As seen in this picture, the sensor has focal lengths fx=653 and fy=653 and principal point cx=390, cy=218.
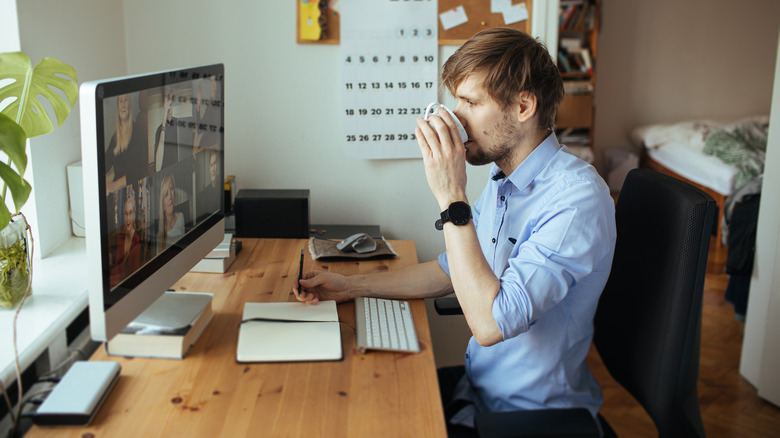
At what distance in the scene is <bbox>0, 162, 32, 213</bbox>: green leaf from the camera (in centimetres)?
123

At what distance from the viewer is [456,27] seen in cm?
211

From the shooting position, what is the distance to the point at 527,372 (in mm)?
1368

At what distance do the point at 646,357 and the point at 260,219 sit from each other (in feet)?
3.85

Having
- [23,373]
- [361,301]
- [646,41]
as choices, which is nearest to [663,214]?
[361,301]

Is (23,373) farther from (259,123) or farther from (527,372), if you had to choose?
(259,123)

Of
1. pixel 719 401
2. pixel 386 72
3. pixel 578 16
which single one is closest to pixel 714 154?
pixel 578 16

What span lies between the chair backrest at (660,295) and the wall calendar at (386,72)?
89 centimetres

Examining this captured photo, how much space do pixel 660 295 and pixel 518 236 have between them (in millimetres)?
307

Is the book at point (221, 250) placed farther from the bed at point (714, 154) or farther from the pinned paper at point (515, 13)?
the bed at point (714, 154)

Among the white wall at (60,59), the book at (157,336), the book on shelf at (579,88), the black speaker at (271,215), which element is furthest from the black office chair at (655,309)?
the book on shelf at (579,88)

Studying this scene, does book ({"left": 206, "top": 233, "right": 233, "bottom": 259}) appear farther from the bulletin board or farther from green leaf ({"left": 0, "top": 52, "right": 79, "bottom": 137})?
the bulletin board

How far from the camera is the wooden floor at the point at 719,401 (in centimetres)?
235

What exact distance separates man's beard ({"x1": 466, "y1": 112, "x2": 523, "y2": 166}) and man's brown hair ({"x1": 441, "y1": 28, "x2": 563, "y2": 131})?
38 millimetres

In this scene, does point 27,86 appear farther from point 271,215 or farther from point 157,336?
point 271,215
